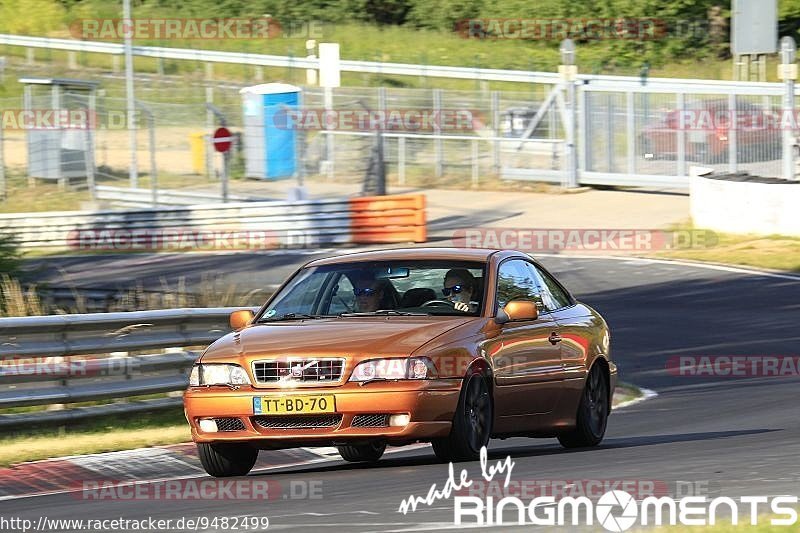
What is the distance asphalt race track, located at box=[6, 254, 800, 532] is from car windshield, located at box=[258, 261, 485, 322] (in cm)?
96

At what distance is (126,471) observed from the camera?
10.5 metres

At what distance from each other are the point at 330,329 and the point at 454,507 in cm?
208

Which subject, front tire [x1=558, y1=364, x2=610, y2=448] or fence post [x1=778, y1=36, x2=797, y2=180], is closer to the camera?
front tire [x1=558, y1=364, x2=610, y2=448]

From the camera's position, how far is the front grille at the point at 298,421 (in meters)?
9.27

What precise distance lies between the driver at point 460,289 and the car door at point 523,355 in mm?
199

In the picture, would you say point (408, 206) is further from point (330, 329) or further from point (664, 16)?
point (664, 16)

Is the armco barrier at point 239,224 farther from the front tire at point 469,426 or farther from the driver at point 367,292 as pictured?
the front tire at point 469,426

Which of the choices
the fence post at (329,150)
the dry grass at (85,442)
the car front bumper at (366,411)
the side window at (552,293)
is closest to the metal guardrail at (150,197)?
the fence post at (329,150)

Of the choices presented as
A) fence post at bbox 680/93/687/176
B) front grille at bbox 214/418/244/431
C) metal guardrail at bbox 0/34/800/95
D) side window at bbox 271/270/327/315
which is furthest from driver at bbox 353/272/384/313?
fence post at bbox 680/93/687/176

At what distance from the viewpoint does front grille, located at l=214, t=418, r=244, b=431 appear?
944 cm

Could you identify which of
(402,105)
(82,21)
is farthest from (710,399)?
(82,21)

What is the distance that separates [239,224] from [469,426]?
23402mm

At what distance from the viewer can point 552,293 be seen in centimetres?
1125

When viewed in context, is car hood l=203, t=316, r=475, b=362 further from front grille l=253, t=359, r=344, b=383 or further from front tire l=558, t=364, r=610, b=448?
front tire l=558, t=364, r=610, b=448
